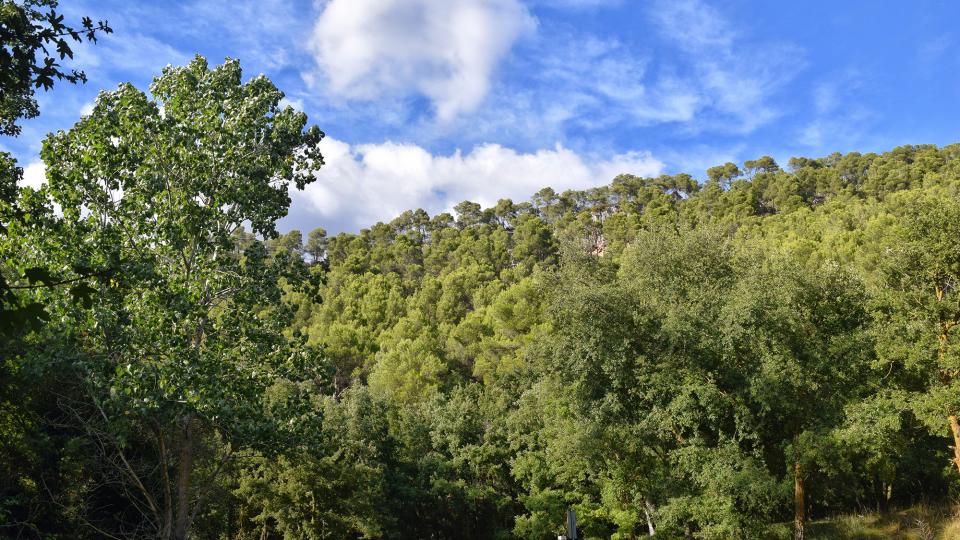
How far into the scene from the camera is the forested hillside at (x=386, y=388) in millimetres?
9312

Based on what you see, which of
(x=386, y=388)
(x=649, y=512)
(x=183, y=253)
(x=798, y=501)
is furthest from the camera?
(x=386, y=388)

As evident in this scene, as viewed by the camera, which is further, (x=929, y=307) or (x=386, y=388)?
(x=386, y=388)

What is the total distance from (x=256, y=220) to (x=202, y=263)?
1147mm

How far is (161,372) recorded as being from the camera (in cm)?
868

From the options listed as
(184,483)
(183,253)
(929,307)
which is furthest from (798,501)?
(183,253)

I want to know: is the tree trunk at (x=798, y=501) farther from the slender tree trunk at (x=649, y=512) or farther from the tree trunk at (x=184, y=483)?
the tree trunk at (x=184, y=483)

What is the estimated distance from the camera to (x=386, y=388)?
42.8 meters

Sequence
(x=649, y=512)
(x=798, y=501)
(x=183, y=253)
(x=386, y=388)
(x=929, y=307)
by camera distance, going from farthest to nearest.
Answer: (x=386, y=388), (x=649, y=512), (x=798, y=501), (x=929, y=307), (x=183, y=253)

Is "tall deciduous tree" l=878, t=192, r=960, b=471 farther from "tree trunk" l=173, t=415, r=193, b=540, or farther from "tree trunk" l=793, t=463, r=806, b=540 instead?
→ "tree trunk" l=173, t=415, r=193, b=540

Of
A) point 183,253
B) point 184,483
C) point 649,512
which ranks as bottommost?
point 649,512

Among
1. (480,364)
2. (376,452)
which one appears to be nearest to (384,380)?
(480,364)

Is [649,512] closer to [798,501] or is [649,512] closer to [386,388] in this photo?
[798,501]

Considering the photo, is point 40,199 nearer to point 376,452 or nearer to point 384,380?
point 376,452

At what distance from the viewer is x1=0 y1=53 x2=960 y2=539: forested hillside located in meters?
9.31
